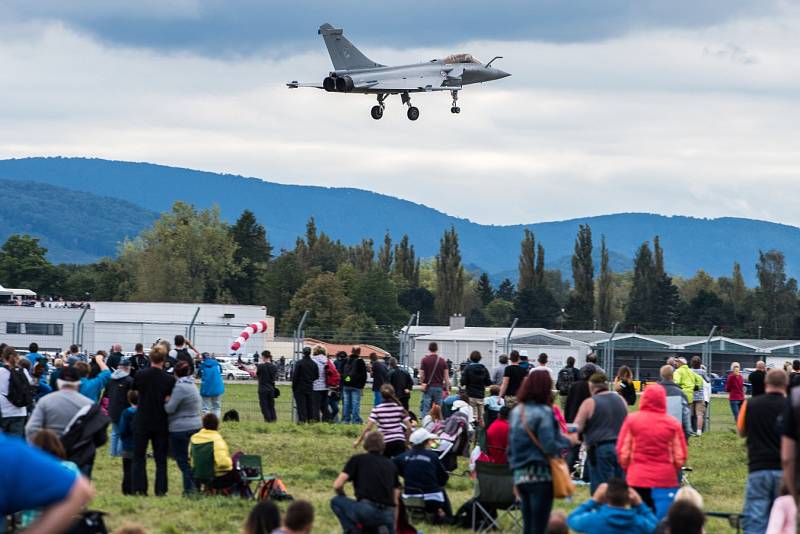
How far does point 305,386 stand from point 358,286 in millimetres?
90440

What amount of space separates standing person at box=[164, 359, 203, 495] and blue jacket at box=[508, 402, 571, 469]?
5.39 m

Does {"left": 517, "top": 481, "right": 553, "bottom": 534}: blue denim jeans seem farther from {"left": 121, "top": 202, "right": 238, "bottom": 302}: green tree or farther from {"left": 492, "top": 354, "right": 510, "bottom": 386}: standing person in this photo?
{"left": 121, "top": 202, "right": 238, "bottom": 302}: green tree

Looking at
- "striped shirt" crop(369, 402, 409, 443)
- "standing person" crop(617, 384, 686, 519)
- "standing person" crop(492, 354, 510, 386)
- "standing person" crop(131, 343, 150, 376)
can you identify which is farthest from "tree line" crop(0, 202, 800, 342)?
"standing person" crop(617, 384, 686, 519)

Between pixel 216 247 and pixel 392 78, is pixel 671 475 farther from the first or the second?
pixel 216 247

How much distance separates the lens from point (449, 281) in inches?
4929

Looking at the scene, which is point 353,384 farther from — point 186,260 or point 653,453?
point 186,260

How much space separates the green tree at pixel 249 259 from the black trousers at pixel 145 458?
109121 mm

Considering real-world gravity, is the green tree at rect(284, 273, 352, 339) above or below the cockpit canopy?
below

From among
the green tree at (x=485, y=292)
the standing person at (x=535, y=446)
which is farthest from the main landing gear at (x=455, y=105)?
the green tree at (x=485, y=292)

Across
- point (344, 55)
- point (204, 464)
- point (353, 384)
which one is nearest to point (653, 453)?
point (204, 464)

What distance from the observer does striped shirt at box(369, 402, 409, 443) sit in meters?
15.3

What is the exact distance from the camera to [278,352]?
7275 cm

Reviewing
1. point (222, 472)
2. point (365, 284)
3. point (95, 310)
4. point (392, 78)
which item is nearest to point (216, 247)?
point (365, 284)

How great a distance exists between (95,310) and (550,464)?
60.5 meters
